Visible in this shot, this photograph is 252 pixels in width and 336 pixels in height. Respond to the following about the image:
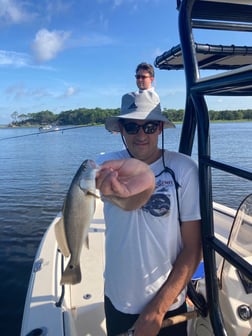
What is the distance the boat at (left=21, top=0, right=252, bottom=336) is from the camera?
5.45 feet

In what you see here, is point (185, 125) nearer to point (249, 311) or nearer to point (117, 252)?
point (117, 252)

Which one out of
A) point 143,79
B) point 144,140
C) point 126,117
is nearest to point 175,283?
point 144,140

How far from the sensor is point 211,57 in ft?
8.73

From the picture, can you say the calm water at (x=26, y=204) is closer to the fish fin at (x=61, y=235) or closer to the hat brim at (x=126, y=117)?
the fish fin at (x=61, y=235)

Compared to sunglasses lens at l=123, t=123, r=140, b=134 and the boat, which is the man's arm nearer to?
the boat

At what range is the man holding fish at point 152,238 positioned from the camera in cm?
191

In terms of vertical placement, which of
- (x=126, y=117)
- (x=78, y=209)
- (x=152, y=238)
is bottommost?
(x=152, y=238)

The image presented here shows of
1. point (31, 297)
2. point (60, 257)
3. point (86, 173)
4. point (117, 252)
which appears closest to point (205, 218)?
point (117, 252)

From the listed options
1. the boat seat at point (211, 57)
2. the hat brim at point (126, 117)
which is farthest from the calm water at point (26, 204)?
the boat seat at point (211, 57)

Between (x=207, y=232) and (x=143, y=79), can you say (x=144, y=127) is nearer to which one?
(x=207, y=232)

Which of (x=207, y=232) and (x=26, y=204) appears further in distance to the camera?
(x=26, y=204)

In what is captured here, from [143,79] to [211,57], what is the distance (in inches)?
127

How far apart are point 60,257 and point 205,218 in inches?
95.7

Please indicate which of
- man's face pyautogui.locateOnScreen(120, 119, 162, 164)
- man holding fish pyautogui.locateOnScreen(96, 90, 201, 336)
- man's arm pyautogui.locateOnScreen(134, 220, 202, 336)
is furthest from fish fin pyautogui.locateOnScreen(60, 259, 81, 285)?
man's face pyautogui.locateOnScreen(120, 119, 162, 164)
